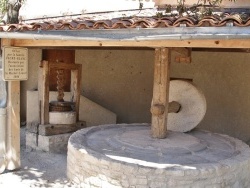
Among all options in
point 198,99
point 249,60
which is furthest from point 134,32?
point 249,60

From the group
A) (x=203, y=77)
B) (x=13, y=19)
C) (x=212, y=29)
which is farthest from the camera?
(x=203, y=77)

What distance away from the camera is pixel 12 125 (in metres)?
5.93

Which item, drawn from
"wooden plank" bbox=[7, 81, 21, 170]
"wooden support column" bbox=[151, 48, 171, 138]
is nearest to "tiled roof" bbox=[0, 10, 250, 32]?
"wooden plank" bbox=[7, 81, 21, 170]

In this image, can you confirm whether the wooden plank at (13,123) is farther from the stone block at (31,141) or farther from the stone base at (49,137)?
the stone block at (31,141)

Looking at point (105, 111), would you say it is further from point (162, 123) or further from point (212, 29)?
point (212, 29)

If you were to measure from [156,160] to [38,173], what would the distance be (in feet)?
7.90

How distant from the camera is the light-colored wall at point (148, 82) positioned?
7.61m

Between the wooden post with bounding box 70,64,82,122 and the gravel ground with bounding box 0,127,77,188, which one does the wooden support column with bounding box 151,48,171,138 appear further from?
the wooden post with bounding box 70,64,82,122

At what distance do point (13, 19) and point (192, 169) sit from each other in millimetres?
4171

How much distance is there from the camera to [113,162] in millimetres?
4871

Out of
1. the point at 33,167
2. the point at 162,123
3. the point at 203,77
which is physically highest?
the point at 203,77

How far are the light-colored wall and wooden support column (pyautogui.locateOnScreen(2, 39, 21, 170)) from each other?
384 cm

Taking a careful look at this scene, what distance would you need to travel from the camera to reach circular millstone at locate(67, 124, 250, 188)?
4.66 m

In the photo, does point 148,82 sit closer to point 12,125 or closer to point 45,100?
point 45,100
